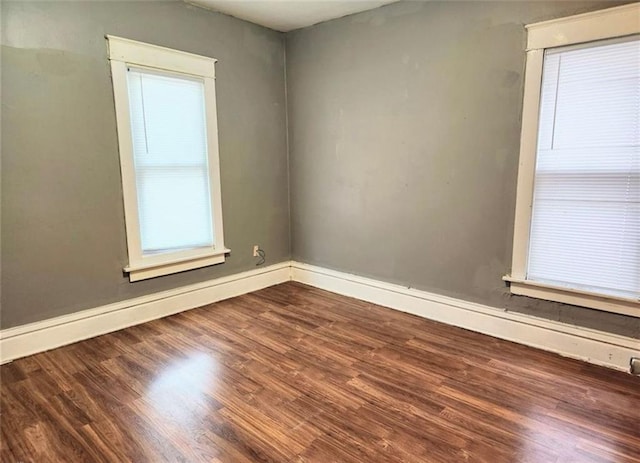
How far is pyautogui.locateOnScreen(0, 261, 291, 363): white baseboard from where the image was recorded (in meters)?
2.57

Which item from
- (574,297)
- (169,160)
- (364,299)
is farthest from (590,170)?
(169,160)

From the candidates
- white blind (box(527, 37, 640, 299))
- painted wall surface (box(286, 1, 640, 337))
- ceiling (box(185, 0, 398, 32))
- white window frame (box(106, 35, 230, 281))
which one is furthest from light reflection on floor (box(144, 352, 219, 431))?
ceiling (box(185, 0, 398, 32))

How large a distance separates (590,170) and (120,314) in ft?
11.4

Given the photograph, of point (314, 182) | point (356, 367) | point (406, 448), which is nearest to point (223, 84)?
point (314, 182)

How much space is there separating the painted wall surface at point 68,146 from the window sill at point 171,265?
6 centimetres

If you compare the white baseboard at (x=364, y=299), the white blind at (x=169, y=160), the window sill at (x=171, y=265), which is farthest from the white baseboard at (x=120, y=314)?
the white blind at (x=169, y=160)

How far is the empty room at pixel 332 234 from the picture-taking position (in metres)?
1.95

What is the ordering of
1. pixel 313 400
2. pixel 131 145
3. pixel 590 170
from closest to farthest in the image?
pixel 313 400 < pixel 590 170 < pixel 131 145

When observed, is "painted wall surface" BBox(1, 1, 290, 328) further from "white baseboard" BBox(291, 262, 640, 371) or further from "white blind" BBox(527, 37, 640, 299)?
"white blind" BBox(527, 37, 640, 299)

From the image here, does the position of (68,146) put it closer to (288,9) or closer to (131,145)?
(131,145)

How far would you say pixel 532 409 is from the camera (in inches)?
78.6

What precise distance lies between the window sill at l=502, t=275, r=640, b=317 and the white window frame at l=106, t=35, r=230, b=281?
253 cm

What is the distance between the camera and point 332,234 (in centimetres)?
389

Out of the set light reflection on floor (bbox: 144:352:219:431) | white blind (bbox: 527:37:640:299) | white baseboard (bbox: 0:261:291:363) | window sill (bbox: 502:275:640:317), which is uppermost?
white blind (bbox: 527:37:640:299)
